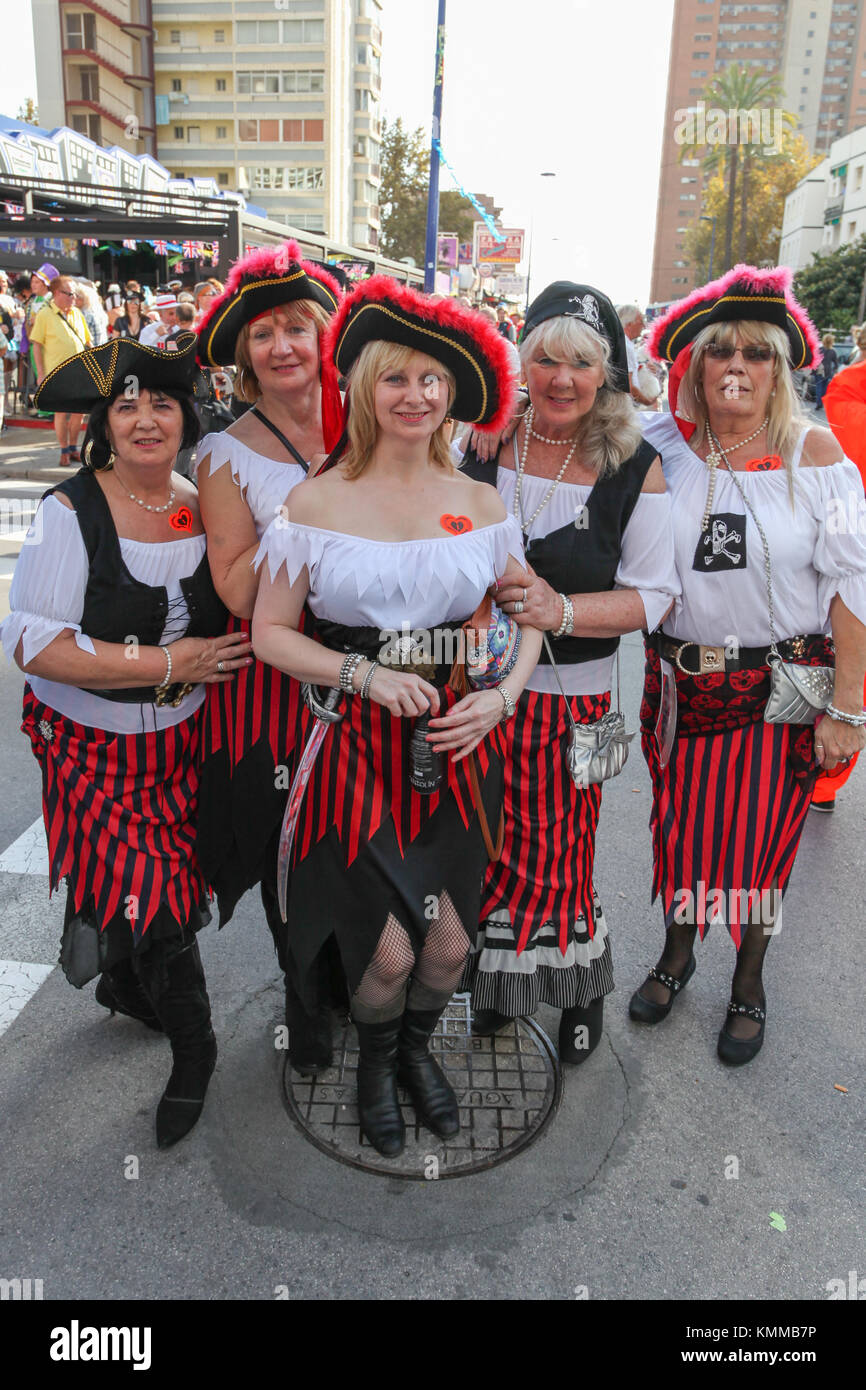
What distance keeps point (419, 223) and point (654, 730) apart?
221 ft

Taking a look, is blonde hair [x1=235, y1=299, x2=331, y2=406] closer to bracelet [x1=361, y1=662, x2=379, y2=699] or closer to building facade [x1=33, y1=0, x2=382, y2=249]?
bracelet [x1=361, y1=662, x2=379, y2=699]

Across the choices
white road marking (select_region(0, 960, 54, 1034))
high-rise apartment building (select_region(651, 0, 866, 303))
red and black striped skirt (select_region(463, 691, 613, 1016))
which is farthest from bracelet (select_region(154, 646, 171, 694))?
high-rise apartment building (select_region(651, 0, 866, 303))

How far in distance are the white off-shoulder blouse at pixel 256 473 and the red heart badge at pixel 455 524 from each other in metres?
0.40

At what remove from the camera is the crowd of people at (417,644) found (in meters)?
2.09

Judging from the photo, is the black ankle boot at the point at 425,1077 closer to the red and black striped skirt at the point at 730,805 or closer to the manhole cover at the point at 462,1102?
the manhole cover at the point at 462,1102

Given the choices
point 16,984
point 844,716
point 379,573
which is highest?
point 379,573

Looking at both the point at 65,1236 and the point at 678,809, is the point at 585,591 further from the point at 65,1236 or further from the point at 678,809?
the point at 65,1236

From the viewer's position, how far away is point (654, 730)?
2.89 metres

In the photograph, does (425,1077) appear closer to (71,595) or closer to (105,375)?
(71,595)

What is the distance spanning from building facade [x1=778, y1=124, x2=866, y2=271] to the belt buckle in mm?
59727

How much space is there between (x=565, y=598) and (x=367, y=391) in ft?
2.35

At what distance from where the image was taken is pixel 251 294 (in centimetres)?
229

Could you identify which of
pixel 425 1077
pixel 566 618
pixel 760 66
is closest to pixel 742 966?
pixel 425 1077

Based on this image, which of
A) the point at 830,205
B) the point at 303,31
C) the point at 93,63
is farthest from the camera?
the point at 830,205
